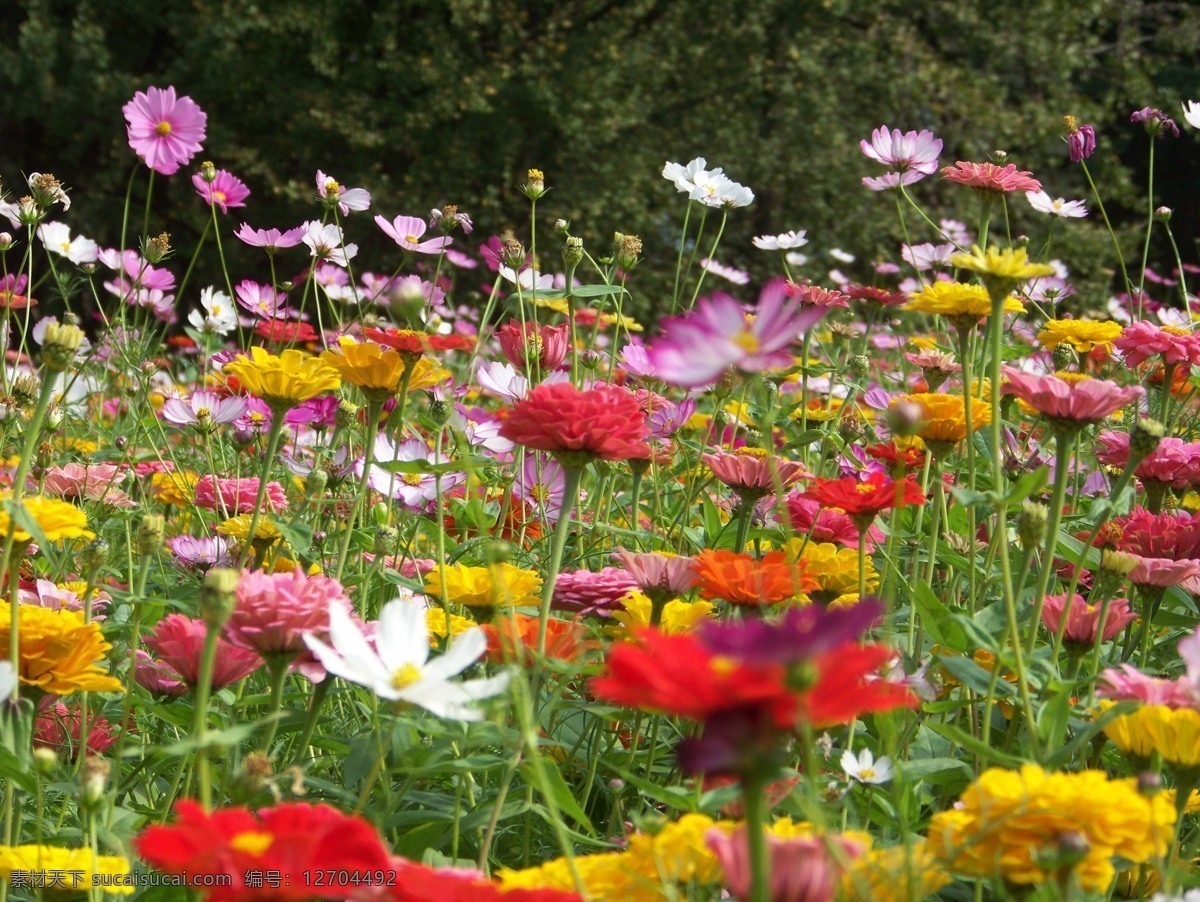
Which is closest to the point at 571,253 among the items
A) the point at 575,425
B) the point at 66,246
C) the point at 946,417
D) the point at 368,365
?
the point at 368,365

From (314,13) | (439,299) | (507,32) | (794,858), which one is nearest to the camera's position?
(794,858)

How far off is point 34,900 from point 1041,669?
2.11 ft

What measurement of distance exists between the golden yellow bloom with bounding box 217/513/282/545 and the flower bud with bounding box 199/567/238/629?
47 centimetres

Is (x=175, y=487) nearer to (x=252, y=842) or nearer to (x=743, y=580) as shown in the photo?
(x=743, y=580)

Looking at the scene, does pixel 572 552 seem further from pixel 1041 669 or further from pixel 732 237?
pixel 732 237

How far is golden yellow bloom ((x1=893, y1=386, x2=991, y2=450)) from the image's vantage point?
993mm

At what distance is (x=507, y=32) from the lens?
6871mm

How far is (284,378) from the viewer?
3.02ft

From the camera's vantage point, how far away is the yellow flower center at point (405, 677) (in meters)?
0.56

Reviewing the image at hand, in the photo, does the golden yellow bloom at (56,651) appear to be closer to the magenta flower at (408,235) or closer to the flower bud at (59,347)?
the flower bud at (59,347)

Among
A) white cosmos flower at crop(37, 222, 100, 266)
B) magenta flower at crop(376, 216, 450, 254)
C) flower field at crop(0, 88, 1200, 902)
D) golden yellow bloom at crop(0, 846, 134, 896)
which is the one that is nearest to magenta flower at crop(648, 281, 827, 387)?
flower field at crop(0, 88, 1200, 902)

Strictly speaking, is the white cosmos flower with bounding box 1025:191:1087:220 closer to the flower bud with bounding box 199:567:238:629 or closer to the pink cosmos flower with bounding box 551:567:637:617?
the pink cosmos flower with bounding box 551:567:637:617

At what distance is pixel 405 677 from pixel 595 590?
342 millimetres

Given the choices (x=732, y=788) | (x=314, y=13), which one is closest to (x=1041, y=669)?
(x=732, y=788)
